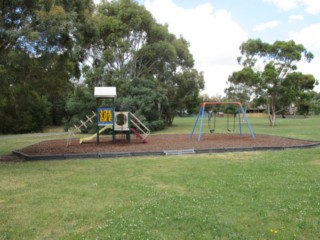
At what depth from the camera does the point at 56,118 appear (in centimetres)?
3966

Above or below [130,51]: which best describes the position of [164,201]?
below

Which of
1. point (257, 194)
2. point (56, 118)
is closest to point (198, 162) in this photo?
point (257, 194)

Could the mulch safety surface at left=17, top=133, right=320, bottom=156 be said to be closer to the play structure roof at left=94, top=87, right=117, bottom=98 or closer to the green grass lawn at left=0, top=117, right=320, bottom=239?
the play structure roof at left=94, top=87, right=117, bottom=98

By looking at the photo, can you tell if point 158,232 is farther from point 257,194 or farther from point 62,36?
point 62,36

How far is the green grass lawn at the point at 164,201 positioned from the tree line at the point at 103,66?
12.1ft

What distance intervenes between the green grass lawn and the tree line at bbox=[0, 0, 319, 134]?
3.69 m

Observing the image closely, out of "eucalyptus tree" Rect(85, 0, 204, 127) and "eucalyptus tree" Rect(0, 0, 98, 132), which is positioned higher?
"eucalyptus tree" Rect(85, 0, 204, 127)

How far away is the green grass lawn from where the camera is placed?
14.3 ft

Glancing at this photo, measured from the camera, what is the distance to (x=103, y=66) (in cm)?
2662

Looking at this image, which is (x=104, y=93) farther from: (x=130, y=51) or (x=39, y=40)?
(x=130, y=51)

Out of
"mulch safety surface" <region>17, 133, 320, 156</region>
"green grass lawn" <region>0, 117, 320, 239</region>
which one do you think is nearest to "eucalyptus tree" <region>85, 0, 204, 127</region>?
"mulch safety surface" <region>17, 133, 320, 156</region>

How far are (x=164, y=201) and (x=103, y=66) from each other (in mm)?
22139

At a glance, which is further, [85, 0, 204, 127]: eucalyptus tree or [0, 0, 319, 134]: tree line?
[85, 0, 204, 127]: eucalyptus tree

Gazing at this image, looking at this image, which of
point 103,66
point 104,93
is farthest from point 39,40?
point 103,66
